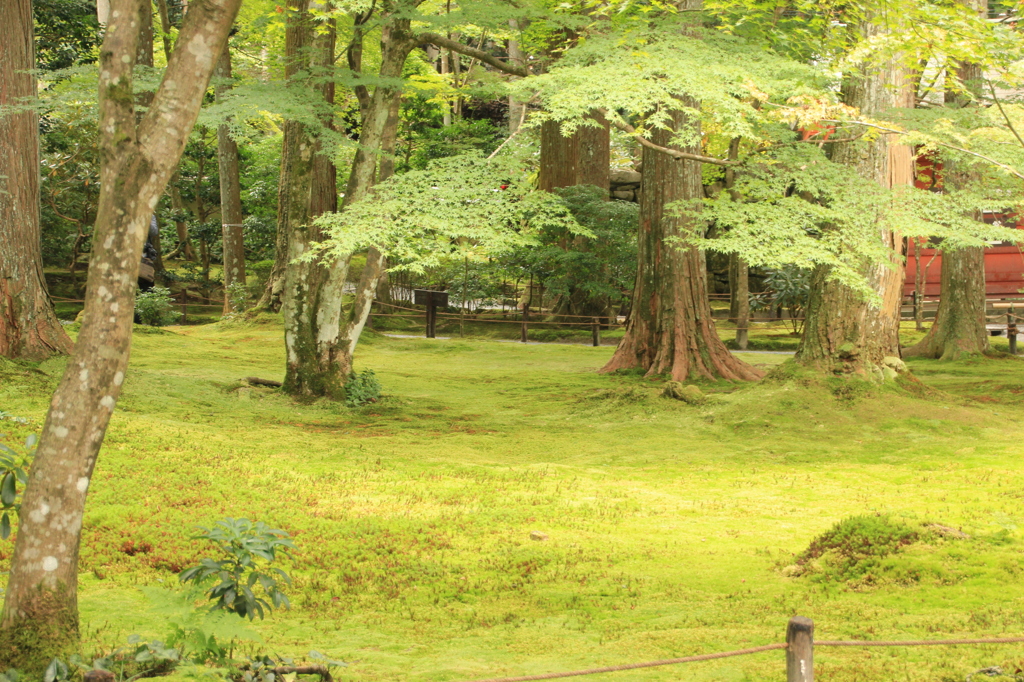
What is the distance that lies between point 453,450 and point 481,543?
10.8 feet

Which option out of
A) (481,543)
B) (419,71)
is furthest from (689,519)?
(419,71)

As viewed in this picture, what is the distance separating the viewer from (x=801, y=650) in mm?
2840

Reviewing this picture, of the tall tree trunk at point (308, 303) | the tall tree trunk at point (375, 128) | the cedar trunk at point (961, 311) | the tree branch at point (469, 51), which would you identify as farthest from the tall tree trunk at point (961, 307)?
the tall tree trunk at point (308, 303)

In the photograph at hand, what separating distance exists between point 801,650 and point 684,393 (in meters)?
9.24

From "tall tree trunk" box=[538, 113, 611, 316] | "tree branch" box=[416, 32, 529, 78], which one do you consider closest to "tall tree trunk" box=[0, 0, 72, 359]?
"tree branch" box=[416, 32, 529, 78]

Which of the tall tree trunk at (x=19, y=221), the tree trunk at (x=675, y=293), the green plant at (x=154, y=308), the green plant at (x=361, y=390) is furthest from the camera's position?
the green plant at (x=154, y=308)

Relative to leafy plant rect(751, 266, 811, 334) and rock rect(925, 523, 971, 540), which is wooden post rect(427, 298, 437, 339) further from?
rock rect(925, 523, 971, 540)

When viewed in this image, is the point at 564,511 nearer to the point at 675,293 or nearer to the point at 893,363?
the point at 893,363

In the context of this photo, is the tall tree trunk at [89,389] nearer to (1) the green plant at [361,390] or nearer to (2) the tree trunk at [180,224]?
(1) the green plant at [361,390]

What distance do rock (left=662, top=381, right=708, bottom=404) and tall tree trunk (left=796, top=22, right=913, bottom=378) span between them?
141cm

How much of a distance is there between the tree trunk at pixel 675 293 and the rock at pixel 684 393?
1.32 m

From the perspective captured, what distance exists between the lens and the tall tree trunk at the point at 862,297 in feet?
34.9

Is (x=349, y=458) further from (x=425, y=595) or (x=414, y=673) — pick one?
(x=414, y=673)

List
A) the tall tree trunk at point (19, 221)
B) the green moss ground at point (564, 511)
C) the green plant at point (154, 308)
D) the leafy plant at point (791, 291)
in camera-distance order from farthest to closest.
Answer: the leafy plant at point (791, 291)
the green plant at point (154, 308)
the tall tree trunk at point (19, 221)
the green moss ground at point (564, 511)
